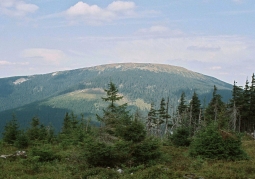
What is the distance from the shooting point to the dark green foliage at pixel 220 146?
16.2 m

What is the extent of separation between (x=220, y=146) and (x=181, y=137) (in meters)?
8.85

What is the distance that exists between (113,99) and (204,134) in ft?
29.2

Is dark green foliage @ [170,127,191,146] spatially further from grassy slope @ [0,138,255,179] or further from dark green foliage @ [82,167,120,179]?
dark green foliage @ [82,167,120,179]

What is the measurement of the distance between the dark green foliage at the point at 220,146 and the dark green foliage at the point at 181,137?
313 inches

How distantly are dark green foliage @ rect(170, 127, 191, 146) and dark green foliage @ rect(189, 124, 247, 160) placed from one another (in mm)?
7952

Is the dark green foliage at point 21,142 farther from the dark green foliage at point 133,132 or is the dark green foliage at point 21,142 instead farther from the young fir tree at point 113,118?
the dark green foliage at point 133,132

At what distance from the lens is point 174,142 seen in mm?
25188

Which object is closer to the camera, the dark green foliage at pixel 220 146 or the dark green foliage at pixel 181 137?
the dark green foliage at pixel 220 146

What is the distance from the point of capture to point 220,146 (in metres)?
16.3

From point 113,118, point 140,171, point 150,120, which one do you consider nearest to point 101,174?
point 140,171

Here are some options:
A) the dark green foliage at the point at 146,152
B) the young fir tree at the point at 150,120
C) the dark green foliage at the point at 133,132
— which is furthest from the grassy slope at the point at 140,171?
the young fir tree at the point at 150,120

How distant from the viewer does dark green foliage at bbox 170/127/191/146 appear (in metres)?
24.8

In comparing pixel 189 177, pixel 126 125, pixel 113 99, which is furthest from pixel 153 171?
pixel 113 99

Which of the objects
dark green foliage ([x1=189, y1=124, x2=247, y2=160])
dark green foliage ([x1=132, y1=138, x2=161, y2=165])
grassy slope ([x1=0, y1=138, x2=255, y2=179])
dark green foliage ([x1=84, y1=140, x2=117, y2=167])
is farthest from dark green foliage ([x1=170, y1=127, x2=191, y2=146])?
dark green foliage ([x1=84, y1=140, x2=117, y2=167])
